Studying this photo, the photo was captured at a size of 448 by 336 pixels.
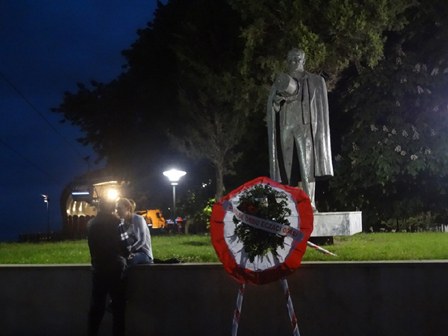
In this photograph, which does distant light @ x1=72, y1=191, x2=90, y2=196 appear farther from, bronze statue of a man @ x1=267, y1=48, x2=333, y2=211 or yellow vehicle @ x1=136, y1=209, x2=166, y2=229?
bronze statue of a man @ x1=267, y1=48, x2=333, y2=211

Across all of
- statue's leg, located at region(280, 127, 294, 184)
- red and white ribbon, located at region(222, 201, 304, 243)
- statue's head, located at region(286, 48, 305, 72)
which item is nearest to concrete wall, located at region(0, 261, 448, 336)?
red and white ribbon, located at region(222, 201, 304, 243)

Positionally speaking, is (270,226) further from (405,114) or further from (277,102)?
(405,114)

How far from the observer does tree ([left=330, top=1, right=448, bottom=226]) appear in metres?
22.5

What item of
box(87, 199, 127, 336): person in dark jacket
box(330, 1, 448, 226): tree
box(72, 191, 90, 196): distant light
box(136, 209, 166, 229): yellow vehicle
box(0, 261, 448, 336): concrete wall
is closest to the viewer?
box(87, 199, 127, 336): person in dark jacket

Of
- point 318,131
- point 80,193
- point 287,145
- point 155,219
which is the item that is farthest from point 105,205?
point 155,219

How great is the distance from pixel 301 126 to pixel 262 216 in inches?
149

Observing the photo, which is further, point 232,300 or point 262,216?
point 232,300

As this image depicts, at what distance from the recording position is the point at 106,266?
25.6 ft

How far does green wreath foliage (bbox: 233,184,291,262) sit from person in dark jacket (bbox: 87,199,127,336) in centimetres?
185

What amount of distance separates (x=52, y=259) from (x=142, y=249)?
9.88 ft

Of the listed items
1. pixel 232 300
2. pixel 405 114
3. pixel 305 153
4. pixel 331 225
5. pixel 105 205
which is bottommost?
pixel 232 300

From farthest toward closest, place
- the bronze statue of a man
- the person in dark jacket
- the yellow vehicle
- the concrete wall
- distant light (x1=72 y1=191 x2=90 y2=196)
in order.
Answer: the yellow vehicle → distant light (x1=72 y1=191 x2=90 y2=196) → the bronze statue of a man → the concrete wall → the person in dark jacket

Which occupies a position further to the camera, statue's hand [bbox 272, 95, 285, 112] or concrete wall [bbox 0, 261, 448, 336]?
statue's hand [bbox 272, 95, 285, 112]

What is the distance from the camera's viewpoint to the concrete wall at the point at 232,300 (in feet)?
26.0
